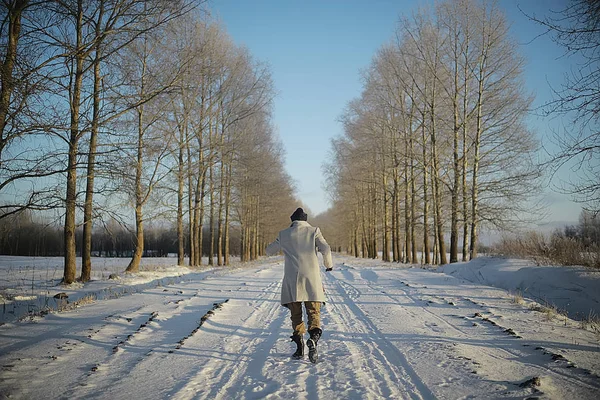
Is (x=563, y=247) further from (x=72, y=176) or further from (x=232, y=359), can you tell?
(x=72, y=176)

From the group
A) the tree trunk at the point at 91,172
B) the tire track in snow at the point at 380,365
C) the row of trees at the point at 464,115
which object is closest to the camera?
the tire track in snow at the point at 380,365

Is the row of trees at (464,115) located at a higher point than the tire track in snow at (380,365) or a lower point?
higher

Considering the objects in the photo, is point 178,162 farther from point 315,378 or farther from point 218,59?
point 315,378

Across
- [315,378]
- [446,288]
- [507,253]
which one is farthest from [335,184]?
[315,378]

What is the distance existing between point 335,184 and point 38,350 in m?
28.1

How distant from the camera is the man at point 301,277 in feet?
13.5

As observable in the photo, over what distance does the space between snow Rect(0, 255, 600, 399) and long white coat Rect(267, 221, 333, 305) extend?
0.78 m

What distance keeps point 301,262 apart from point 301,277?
205 millimetres

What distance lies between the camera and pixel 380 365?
3.65 meters

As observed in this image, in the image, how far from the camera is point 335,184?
102 feet

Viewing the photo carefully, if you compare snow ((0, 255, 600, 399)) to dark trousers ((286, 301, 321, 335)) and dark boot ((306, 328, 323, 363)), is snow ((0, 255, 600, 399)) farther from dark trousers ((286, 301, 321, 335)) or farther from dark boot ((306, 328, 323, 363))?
dark trousers ((286, 301, 321, 335))

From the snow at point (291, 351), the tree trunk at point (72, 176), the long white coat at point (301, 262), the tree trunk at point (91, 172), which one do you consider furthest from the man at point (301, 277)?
the tree trunk at point (72, 176)

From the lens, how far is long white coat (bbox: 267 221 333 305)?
166 inches

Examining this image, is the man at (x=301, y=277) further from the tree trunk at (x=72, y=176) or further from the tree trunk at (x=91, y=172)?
the tree trunk at (x=72, y=176)
